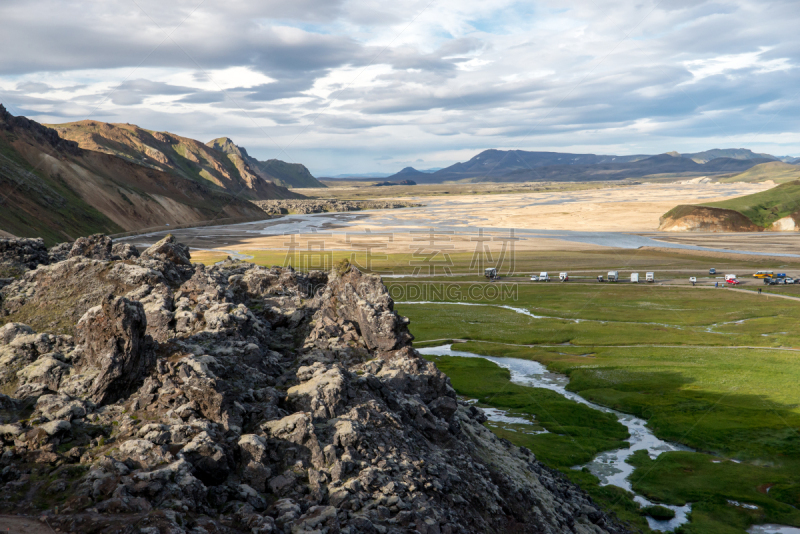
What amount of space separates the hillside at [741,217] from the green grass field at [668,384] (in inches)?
4094

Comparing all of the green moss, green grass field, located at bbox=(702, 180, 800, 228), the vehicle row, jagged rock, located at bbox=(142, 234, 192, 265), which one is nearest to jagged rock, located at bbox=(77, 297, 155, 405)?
jagged rock, located at bbox=(142, 234, 192, 265)

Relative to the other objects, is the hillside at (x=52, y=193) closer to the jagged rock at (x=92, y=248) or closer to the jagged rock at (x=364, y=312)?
the jagged rock at (x=92, y=248)

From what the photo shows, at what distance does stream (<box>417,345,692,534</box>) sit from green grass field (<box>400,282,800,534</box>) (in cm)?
74

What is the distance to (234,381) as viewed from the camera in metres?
20.1

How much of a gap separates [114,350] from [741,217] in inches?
8327

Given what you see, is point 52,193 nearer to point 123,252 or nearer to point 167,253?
point 123,252

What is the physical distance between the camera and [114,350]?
1853 centimetres

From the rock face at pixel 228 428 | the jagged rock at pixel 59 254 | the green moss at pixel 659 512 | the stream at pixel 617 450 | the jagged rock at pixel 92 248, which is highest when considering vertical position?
the jagged rock at pixel 92 248

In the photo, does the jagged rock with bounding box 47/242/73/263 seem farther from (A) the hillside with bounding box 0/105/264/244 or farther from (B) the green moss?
(A) the hillside with bounding box 0/105/264/244

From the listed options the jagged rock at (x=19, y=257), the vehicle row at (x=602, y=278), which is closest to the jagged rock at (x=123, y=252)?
the jagged rock at (x=19, y=257)

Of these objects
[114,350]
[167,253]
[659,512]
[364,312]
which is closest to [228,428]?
[114,350]

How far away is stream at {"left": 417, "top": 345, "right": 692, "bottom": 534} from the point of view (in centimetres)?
3020

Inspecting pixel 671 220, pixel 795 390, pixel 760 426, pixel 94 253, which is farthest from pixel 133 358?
pixel 671 220

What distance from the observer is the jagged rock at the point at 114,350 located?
1823 centimetres
